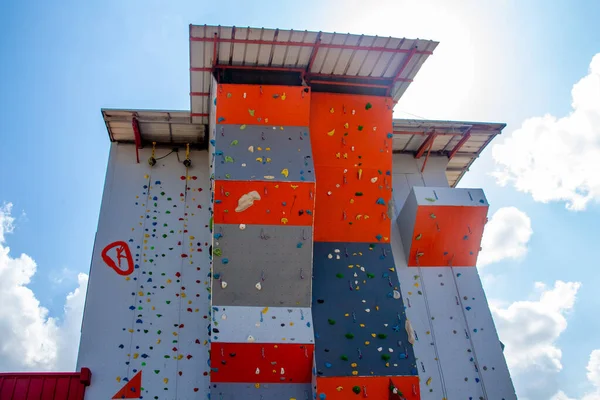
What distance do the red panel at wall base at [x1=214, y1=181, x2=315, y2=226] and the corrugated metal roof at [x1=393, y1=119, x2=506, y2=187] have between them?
457 cm

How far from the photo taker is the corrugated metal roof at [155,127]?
11.8 meters

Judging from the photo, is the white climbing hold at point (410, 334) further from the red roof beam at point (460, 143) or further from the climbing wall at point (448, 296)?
the red roof beam at point (460, 143)

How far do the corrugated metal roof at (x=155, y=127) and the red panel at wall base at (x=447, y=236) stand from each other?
17.8 ft

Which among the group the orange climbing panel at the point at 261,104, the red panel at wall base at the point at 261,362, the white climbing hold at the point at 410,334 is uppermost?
A: the orange climbing panel at the point at 261,104

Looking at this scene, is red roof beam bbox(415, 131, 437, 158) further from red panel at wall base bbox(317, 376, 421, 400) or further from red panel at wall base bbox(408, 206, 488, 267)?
red panel at wall base bbox(317, 376, 421, 400)

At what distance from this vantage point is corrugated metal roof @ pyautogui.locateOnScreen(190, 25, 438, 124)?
9430 mm

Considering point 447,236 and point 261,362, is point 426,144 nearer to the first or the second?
point 447,236

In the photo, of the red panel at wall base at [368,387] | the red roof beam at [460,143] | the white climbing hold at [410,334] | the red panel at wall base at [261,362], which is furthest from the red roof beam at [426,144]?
the red panel at wall base at [261,362]

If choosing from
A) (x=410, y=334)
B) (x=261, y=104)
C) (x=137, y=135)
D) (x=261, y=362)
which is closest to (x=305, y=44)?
(x=261, y=104)

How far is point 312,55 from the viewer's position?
9875 mm

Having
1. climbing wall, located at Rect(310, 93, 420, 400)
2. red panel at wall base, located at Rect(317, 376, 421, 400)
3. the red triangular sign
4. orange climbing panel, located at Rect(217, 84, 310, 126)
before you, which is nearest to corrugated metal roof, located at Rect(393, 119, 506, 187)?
climbing wall, located at Rect(310, 93, 420, 400)

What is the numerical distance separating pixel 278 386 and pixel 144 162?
619cm

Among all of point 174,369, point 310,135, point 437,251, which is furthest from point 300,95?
point 174,369

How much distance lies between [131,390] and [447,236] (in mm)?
6872
